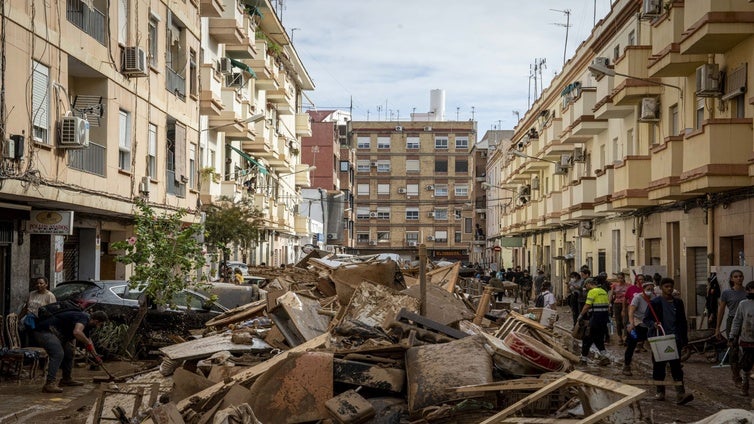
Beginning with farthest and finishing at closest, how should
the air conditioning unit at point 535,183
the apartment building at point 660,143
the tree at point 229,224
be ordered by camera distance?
the air conditioning unit at point 535,183, the tree at point 229,224, the apartment building at point 660,143

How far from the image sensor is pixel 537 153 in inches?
2026

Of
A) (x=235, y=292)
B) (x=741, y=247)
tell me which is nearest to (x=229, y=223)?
(x=235, y=292)

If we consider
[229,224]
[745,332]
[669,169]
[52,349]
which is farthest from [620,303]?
[229,224]

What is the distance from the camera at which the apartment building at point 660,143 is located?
2144cm

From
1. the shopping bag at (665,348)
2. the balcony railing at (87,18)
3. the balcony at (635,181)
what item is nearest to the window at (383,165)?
the balcony at (635,181)

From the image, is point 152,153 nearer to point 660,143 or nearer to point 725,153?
point 660,143

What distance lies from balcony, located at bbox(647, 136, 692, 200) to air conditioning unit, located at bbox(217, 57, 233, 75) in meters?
19.5

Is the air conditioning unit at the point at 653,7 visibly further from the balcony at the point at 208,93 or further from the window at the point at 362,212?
the window at the point at 362,212

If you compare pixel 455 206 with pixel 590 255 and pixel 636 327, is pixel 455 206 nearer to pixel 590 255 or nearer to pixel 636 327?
pixel 590 255

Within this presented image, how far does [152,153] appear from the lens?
26.8 m

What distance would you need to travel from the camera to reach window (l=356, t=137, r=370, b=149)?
106m

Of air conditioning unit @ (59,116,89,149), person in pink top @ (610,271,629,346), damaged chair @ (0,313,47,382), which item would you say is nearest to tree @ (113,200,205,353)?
air conditioning unit @ (59,116,89,149)

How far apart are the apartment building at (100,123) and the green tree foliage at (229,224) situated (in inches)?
21.3

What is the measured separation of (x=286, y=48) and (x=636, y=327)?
4065cm
